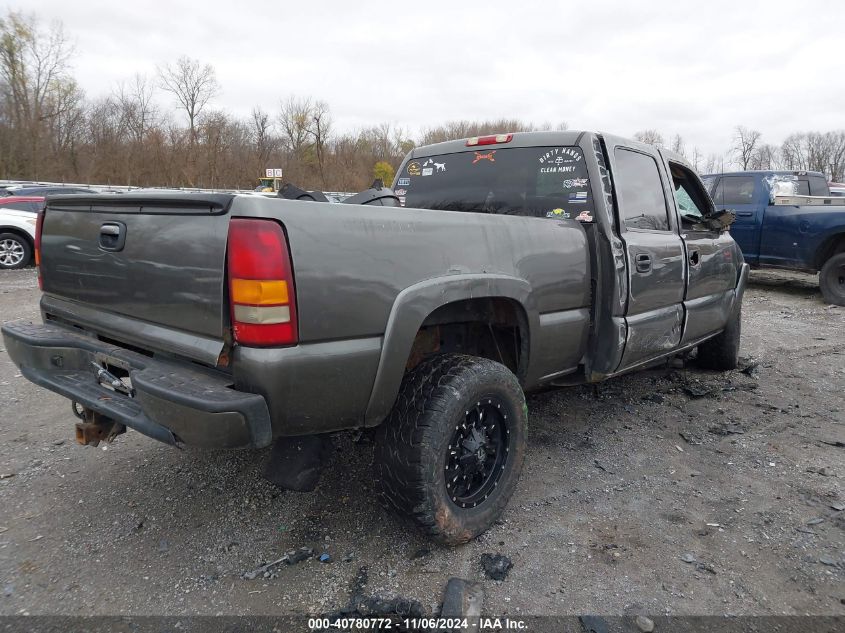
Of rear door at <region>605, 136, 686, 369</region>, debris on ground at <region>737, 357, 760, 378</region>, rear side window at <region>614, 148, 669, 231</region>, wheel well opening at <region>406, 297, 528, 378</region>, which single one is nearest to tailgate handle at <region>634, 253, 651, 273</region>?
rear door at <region>605, 136, 686, 369</region>

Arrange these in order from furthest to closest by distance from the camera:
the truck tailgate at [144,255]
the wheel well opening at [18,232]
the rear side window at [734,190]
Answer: the wheel well opening at [18,232], the rear side window at [734,190], the truck tailgate at [144,255]

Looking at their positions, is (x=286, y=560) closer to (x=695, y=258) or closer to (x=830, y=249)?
(x=695, y=258)

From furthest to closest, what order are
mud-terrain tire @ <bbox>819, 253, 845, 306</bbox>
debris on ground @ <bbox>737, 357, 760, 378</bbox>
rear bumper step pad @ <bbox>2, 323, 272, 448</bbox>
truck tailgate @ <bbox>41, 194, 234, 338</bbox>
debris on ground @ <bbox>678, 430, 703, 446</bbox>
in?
1. mud-terrain tire @ <bbox>819, 253, 845, 306</bbox>
2. debris on ground @ <bbox>737, 357, 760, 378</bbox>
3. debris on ground @ <bbox>678, 430, 703, 446</bbox>
4. truck tailgate @ <bbox>41, 194, 234, 338</bbox>
5. rear bumper step pad @ <bbox>2, 323, 272, 448</bbox>

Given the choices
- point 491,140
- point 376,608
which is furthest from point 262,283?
point 491,140

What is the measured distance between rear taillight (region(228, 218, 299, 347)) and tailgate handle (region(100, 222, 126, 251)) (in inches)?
27.7

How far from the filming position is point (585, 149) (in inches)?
125

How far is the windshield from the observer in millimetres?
3197

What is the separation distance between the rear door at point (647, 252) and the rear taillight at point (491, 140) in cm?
60

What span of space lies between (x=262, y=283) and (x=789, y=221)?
29.7 ft

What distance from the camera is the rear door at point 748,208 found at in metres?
8.68

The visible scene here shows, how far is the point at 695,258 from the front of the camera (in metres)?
3.91

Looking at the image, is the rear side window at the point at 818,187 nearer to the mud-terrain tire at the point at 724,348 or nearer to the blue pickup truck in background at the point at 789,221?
the blue pickup truck in background at the point at 789,221

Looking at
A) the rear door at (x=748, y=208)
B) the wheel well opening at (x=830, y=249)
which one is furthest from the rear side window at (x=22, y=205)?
the wheel well opening at (x=830, y=249)

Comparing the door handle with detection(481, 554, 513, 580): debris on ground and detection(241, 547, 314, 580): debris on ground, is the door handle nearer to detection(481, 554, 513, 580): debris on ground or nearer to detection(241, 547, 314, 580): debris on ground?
detection(481, 554, 513, 580): debris on ground
